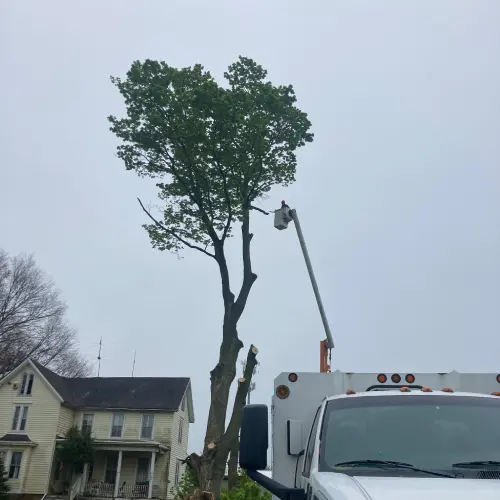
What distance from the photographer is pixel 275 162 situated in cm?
1894

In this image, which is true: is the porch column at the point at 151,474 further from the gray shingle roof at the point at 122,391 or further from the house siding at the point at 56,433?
the gray shingle roof at the point at 122,391

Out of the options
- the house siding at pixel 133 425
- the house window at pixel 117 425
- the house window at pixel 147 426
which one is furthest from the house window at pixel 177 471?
the house window at pixel 117 425

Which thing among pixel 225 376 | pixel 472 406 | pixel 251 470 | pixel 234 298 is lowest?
pixel 251 470

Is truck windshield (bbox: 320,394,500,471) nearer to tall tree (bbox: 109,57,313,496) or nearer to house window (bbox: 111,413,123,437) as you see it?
tall tree (bbox: 109,57,313,496)

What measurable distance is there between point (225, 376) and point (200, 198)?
602 centimetres

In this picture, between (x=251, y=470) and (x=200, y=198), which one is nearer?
(x=251, y=470)

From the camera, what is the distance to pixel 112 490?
31.0 m

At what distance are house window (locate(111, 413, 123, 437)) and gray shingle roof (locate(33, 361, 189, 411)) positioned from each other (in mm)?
539

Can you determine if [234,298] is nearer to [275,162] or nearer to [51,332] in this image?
[275,162]

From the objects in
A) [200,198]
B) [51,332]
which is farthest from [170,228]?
[51,332]

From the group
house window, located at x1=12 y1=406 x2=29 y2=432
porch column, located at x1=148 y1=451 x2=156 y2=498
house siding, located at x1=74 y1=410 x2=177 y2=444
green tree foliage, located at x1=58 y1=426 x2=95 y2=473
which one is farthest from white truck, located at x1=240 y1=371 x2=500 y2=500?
house window, located at x1=12 y1=406 x2=29 y2=432

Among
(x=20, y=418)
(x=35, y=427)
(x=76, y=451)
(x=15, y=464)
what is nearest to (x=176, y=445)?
(x=76, y=451)

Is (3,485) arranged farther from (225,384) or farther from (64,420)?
(225,384)

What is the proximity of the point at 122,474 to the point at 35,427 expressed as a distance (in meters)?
5.63
